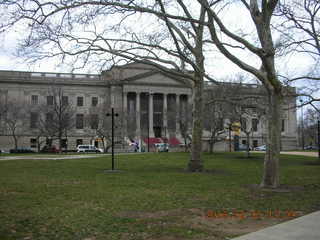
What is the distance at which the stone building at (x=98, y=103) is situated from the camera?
231 ft

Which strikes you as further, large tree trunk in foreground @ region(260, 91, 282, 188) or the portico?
the portico

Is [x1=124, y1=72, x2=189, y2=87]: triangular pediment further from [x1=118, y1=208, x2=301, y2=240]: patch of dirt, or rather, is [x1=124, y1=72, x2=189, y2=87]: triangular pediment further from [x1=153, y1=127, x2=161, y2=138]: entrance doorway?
[x1=118, y1=208, x2=301, y2=240]: patch of dirt

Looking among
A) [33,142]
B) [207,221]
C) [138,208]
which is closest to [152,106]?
[33,142]

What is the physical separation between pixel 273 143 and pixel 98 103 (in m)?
74.6

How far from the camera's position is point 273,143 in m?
14.5

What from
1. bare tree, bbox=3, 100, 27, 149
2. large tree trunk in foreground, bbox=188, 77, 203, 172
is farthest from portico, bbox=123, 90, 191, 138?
large tree trunk in foreground, bbox=188, 77, 203, 172

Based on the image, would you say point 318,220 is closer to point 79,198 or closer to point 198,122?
point 79,198

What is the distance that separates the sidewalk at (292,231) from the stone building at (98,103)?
58.0 metres

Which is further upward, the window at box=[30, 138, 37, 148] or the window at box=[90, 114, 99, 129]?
the window at box=[90, 114, 99, 129]

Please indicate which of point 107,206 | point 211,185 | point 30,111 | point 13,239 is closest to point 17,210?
point 107,206

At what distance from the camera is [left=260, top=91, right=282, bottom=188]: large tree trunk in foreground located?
1445cm

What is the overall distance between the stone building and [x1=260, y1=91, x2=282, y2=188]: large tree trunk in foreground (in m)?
51.6

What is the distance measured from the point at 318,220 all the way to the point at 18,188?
31.2ft
